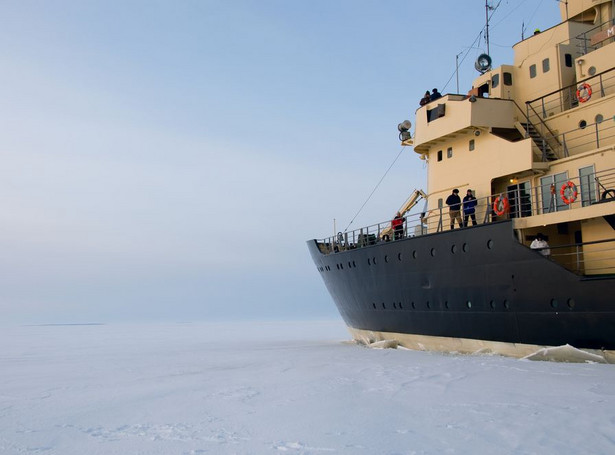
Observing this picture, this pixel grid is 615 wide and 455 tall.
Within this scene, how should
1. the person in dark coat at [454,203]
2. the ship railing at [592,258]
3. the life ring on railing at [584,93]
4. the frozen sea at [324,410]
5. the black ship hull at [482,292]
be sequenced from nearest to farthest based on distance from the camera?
the frozen sea at [324,410] < the black ship hull at [482,292] < the ship railing at [592,258] < the life ring on railing at [584,93] < the person in dark coat at [454,203]

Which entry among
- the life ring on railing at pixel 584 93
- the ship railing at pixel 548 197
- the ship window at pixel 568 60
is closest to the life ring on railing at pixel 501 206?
the ship railing at pixel 548 197

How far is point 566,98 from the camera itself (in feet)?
48.6

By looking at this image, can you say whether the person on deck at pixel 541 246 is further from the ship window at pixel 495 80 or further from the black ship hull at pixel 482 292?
the ship window at pixel 495 80

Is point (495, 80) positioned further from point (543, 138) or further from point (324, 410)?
point (324, 410)

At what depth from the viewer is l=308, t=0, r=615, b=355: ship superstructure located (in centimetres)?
1145

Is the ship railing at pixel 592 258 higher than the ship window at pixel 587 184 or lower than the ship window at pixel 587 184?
lower

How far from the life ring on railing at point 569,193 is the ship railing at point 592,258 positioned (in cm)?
100

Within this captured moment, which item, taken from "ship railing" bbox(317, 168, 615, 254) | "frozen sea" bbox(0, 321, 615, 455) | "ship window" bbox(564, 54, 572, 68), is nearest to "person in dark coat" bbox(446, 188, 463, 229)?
"ship railing" bbox(317, 168, 615, 254)

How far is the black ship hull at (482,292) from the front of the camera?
1089 centimetres

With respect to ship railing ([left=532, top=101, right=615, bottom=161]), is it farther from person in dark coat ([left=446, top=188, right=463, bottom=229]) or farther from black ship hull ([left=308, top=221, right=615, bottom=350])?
black ship hull ([left=308, top=221, right=615, bottom=350])

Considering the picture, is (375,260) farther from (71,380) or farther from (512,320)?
(71,380)

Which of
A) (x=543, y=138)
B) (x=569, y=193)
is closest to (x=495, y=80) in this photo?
(x=543, y=138)

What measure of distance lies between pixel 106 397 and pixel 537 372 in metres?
7.52

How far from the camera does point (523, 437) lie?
523 cm
